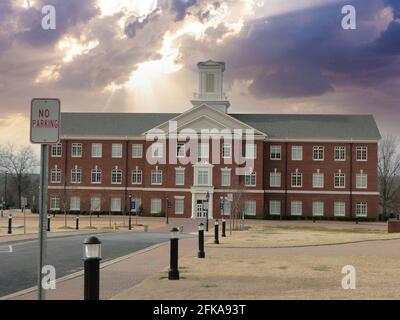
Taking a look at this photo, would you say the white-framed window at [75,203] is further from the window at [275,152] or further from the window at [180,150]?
the window at [275,152]

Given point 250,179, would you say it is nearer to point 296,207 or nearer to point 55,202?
point 296,207

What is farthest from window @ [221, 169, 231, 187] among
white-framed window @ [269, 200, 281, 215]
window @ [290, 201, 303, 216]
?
window @ [290, 201, 303, 216]

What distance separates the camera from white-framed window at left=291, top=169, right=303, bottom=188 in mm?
79312

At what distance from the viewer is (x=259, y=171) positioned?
76.9 metres

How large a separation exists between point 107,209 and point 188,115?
15886 millimetres

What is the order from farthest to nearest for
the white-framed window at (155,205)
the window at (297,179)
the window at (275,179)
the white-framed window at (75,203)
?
the white-framed window at (75,203) → the window at (275,179) → the window at (297,179) → the white-framed window at (155,205)

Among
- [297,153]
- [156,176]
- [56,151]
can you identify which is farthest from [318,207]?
[56,151]

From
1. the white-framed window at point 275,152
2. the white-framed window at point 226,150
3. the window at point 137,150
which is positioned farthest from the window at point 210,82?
the window at point 137,150

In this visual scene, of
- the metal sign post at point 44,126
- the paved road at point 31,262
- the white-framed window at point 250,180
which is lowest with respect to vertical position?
A: the paved road at point 31,262

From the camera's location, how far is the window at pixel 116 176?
8100cm

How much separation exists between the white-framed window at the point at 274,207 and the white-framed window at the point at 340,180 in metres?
7.41

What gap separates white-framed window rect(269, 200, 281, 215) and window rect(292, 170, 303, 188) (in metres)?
3.03
